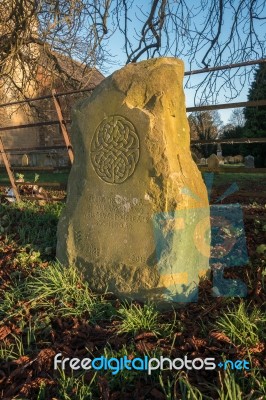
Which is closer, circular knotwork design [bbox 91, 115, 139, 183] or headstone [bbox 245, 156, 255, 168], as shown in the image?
circular knotwork design [bbox 91, 115, 139, 183]

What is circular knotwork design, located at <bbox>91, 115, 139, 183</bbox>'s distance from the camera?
3.09 meters

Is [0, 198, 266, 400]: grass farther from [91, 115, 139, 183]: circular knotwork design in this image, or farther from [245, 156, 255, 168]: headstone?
[245, 156, 255, 168]: headstone

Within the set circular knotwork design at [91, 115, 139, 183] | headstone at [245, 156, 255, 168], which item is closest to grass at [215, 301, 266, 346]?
circular knotwork design at [91, 115, 139, 183]

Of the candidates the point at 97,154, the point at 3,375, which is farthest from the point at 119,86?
the point at 3,375

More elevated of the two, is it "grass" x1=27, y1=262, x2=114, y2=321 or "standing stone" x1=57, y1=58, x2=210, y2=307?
"standing stone" x1=57, y1=58, x2=210, y2=307

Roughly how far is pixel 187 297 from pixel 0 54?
7.11 meters

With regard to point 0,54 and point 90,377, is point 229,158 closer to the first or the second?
point 0,54

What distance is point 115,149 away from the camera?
320 cm

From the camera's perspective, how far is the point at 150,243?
2.97 meters

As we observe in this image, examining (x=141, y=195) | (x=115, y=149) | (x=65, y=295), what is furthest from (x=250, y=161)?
(x=65, y=295)

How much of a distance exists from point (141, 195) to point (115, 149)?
0.47 meters

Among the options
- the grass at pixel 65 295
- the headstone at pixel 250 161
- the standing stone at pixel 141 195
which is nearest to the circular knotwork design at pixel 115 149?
the standing stone at pixel 141 195

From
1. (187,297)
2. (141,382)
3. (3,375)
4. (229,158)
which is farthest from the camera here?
(229,158)

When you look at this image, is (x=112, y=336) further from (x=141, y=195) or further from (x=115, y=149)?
(x=115, y=149)
